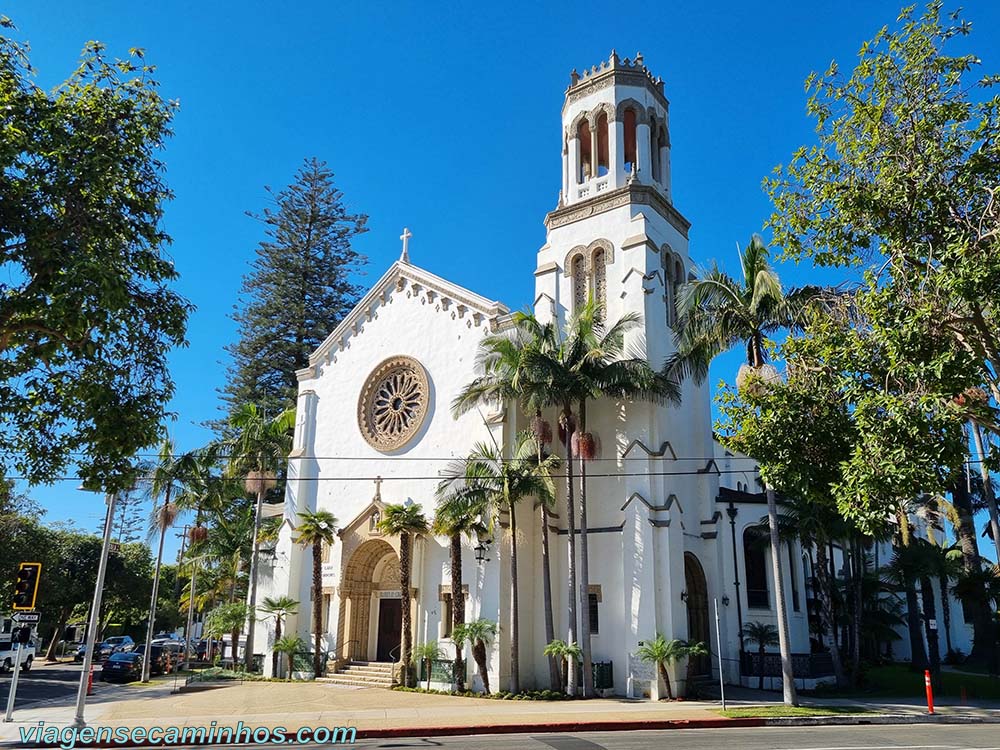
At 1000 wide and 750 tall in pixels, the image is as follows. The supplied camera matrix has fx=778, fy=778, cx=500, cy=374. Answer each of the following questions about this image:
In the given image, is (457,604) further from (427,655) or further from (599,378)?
(599,378)

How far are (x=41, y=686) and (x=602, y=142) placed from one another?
28862 millimetres

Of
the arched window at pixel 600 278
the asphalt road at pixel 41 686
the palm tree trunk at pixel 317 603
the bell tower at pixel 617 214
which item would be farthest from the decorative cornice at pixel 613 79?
the asphalt road at pixel 41 686

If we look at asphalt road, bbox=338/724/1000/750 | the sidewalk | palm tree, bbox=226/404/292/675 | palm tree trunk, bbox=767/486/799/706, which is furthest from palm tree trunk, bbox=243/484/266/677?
palm tree trunk, bbox=767/486/799/706

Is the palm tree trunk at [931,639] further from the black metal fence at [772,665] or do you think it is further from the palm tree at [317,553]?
the palm tree at [317,553]

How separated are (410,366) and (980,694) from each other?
21968mm

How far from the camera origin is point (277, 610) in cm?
2786

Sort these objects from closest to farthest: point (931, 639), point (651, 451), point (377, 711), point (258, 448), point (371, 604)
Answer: point (377, 711), point (651, 451), point (371, 604), point (931, 639), point (258, 448)

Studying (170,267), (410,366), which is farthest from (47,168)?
(410,366)

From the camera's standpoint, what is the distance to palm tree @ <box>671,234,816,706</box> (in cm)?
2144

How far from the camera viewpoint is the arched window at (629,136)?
30828 millimetres

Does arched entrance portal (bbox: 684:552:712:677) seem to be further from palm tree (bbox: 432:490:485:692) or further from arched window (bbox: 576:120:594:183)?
arched window (bbox: 576:120:594:183)

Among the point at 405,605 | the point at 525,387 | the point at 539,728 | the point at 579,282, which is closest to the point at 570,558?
the point at 525,387

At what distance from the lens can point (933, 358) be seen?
11156 mm

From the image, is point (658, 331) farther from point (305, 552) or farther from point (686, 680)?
point (305, 552)
